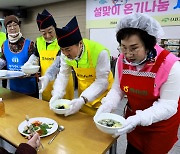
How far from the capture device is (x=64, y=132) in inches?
41.9

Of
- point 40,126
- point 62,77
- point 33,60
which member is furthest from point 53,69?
point 40,126

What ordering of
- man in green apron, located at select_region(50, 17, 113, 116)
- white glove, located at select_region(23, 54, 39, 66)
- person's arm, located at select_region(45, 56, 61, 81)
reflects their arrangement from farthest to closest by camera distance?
white glove, located at select_region(23, 54, 39, 66) → person's arm, located at select_region(45, 56, 61, 81) → man in green apron, located at select_region(50, 17, 113, 116)

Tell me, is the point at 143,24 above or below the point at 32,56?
above

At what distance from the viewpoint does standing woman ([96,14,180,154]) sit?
908 mm

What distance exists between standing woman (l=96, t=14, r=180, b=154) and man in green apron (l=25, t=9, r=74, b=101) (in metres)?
0.83

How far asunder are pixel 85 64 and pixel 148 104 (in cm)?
58

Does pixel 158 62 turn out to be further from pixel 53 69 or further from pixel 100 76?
pixel 53 69

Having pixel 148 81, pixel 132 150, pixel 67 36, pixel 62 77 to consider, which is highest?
pixel 67 36

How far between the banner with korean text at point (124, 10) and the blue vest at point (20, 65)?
115 inches

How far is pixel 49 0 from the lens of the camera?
5453mm

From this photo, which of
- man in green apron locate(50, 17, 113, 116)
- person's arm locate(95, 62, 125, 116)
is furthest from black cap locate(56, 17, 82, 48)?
person's arm locate(95, 62, 125, 116)

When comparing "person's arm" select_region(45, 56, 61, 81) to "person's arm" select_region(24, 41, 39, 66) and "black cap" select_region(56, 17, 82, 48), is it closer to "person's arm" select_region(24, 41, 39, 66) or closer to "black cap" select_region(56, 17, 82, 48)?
"person's arm" select_region(24, 41, 39, 66)

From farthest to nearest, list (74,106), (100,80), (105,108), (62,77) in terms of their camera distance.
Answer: (62,77) < (100,80) < (74,106) < (105,108)

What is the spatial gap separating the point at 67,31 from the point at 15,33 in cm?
98
